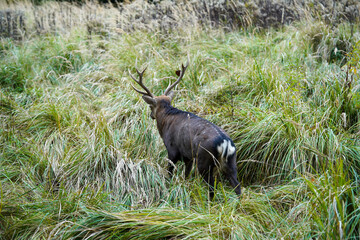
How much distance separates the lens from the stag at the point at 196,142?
3314mm

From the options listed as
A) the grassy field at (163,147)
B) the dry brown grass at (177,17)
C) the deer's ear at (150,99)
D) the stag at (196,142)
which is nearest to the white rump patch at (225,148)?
the stag at (196,142)

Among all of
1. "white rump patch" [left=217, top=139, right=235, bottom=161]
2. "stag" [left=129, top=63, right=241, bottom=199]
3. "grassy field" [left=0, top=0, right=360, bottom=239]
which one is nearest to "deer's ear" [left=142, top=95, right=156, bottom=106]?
"stag" [left=129, top=63, right=241, bottom=199]

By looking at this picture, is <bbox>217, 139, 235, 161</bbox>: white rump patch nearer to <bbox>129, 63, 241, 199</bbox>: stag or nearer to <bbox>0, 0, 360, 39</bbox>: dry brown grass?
<bbox>129, 63, 241, 199</bbox>: stag

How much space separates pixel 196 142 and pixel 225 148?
0.33m

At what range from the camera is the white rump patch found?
327cm

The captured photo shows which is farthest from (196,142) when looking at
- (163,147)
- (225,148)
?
(163,147)

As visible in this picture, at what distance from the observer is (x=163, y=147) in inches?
173

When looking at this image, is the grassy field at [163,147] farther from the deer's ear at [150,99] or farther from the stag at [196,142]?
the deer's ear at [150,99]

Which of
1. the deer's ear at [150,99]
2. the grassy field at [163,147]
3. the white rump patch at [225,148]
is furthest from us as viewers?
the deer's ear at [150,99]

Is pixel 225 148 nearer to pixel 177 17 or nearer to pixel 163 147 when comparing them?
pixel 163 147

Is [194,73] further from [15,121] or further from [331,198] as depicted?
[331,198]

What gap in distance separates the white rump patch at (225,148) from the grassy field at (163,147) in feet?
1.01

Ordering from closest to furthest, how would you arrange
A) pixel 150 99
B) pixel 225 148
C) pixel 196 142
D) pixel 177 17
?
pixel 225 148
pixel 196 142
pixel 150 99
pixel 177 17

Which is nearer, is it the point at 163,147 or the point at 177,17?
the point at 163,147
